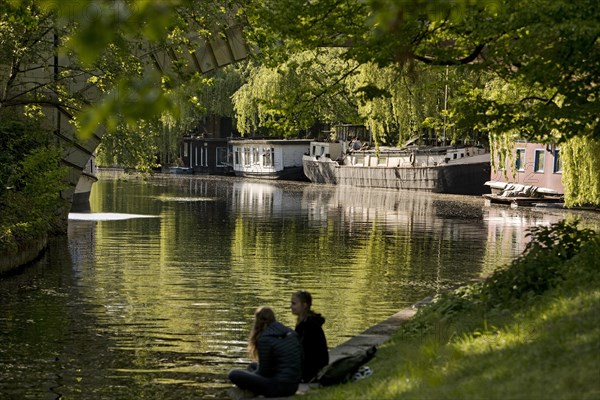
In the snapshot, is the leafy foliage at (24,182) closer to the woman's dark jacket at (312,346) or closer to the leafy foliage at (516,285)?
the leafy foliage at (516,285)

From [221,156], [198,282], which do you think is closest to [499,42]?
[198,282]

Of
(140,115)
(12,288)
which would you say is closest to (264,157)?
(12,288)

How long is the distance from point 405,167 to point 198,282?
50262mm

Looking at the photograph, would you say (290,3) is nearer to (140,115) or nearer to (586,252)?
(586,252)

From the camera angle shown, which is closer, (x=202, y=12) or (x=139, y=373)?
(x=139, y=373)

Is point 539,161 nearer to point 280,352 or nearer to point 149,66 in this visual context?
point 149,66

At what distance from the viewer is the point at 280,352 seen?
12.4 m

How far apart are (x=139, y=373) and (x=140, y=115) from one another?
7.43 m

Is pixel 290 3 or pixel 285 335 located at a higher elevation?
pixel 290 3

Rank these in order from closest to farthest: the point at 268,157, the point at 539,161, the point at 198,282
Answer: the point at 198,282
the point at 539,161
the point at 268,157

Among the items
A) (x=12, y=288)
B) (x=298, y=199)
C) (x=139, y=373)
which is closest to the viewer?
(x=139, y=373)

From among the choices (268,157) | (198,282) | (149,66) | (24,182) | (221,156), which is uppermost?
(149,66)

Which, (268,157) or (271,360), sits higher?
(268,157)

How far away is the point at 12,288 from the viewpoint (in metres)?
23.9
